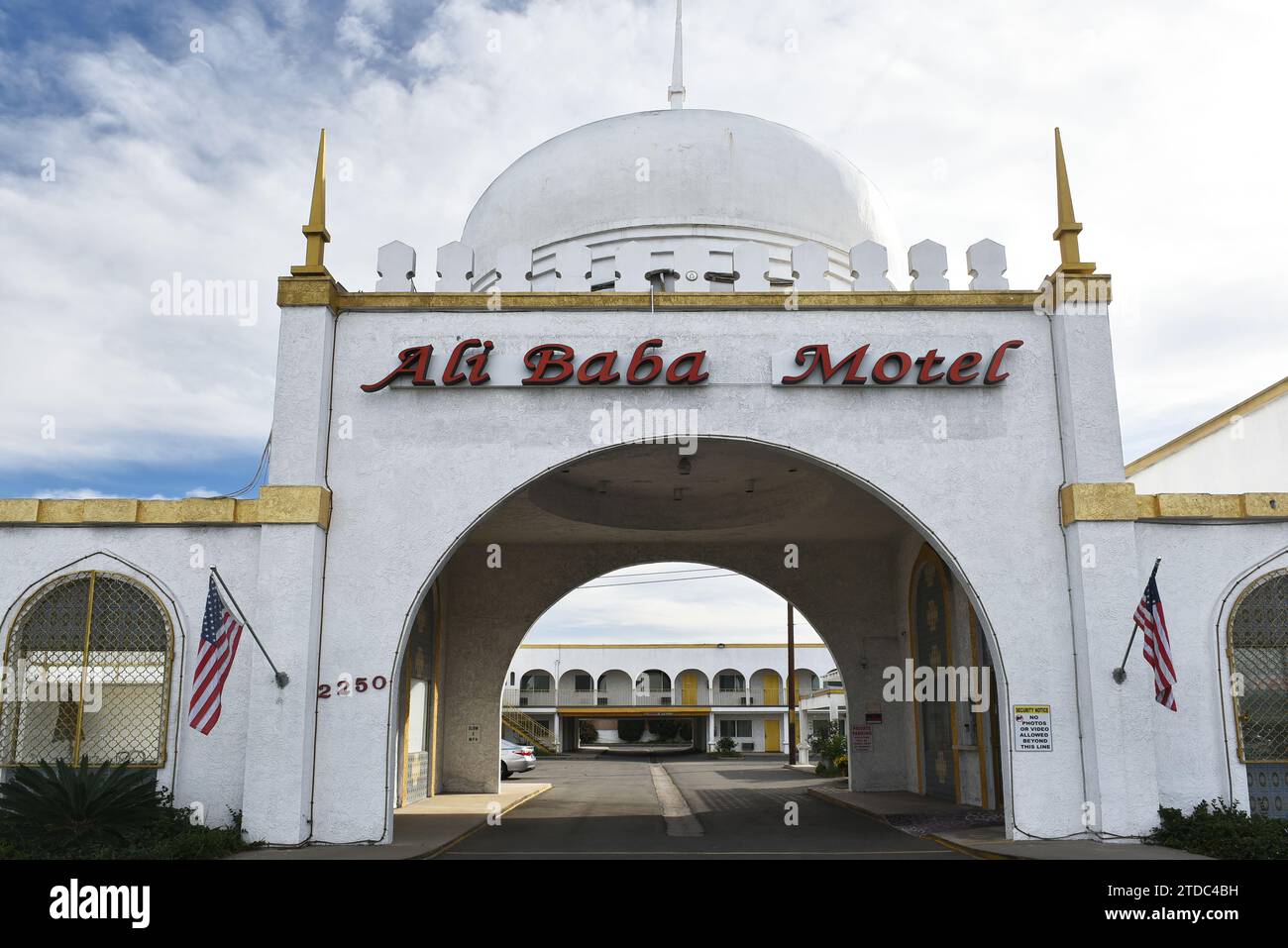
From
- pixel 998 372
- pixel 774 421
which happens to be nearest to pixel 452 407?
pixel 774 421

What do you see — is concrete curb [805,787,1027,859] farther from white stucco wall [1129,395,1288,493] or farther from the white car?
the white car

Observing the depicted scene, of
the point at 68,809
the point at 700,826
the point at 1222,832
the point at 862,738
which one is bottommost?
the point at 700,826

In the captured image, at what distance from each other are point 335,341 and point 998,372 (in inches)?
339

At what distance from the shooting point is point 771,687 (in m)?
57.3

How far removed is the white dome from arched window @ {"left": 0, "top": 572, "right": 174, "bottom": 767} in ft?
30.0

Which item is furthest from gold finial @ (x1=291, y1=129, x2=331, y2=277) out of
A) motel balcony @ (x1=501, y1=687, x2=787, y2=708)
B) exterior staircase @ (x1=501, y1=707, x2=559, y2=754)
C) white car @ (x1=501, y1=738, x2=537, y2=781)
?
motel balcony @ (x1=501, y1=687, x2=787, y2=708)

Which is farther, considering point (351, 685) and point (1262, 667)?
point (1262, 667)

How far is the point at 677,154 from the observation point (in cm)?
1948

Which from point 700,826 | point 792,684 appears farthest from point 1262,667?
point 792,684

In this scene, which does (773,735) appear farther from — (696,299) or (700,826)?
(696,299)

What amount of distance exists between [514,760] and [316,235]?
21.7 m

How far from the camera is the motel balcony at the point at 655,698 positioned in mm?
56406

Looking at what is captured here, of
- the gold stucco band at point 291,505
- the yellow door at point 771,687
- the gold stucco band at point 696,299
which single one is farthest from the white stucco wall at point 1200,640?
the yellow door at point 771,687

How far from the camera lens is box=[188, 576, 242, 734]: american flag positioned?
12.1 metres
